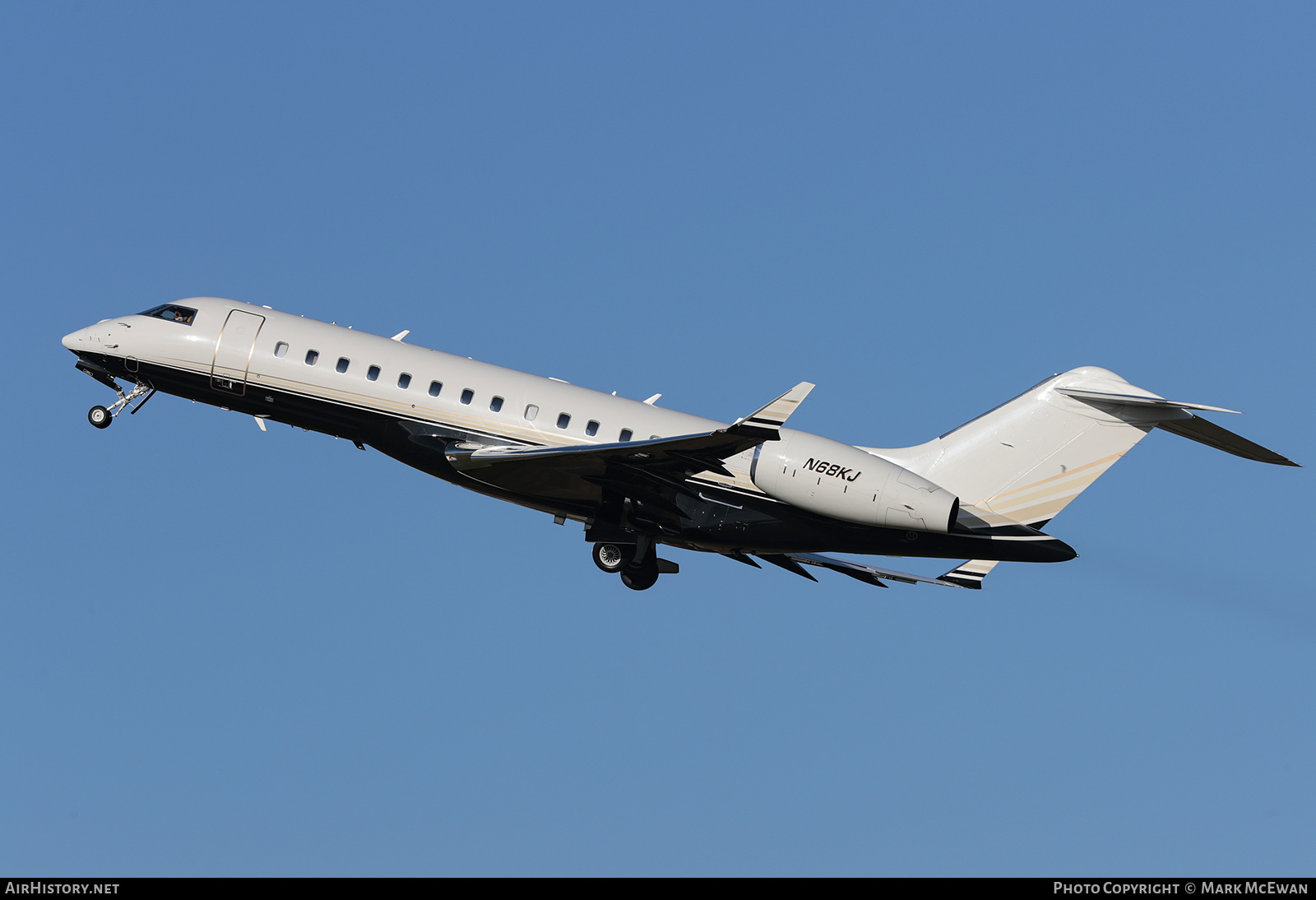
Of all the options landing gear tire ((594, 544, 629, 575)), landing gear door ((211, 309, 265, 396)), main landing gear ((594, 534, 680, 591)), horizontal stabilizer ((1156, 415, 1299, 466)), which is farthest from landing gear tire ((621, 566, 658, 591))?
horizontal stabilizer ((1156, 415, 1299, 466))

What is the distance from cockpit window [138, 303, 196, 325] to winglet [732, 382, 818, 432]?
11570 millimetres

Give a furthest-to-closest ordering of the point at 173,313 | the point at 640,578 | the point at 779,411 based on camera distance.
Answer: the point at 173,313 < the point at 640,578 < the point at 779,411

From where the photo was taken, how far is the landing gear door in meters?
26.9

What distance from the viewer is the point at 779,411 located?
21.4 metres

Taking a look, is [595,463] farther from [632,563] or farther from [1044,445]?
[1044,445]

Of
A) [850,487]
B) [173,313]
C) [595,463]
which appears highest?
[173,313]

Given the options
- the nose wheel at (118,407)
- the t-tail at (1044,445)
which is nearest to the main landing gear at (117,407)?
the nose wheel at (118,407)

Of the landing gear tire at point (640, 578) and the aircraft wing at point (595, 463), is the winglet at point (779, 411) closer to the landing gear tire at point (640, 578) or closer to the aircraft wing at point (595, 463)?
the aircraft wing at point (595, 463)

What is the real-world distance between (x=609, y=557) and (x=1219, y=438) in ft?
34.4

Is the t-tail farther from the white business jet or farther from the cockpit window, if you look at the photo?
the cockpit window

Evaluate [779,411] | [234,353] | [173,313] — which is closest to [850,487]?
[779,411]
